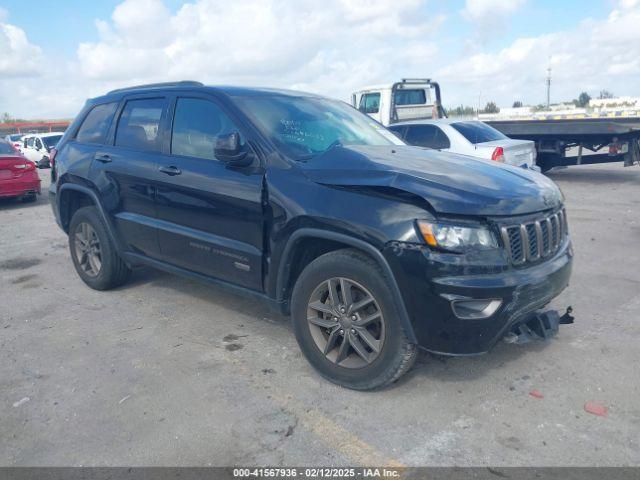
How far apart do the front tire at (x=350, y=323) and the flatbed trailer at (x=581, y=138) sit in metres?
10.7

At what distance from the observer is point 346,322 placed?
11.0 ft

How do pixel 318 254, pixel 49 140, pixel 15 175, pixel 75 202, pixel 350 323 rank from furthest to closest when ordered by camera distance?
pixel 49 140 < pixel 15 175 < pixel 75 202 < pixel 318 254 < pixel 350 323

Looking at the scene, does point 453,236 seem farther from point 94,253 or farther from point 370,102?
point 370,102

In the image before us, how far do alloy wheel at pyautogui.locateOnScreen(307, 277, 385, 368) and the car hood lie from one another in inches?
25.3

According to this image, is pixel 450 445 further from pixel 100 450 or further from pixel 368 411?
pixel 100 450

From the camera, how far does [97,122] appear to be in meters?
5.31

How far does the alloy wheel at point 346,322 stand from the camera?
3285 millimetres

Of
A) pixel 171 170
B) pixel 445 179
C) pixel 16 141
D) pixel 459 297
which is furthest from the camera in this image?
pixel 16 141

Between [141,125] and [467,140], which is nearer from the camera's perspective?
[141,125]

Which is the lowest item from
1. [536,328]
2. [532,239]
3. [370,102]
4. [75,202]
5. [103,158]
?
[536,328]

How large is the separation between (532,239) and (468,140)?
6709 mm

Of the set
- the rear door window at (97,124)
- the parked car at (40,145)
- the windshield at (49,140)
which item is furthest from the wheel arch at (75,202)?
the windshield at (49,140)

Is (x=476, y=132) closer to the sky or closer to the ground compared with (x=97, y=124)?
closer to the ground

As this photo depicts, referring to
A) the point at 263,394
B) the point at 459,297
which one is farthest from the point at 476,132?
the point at 263,394
